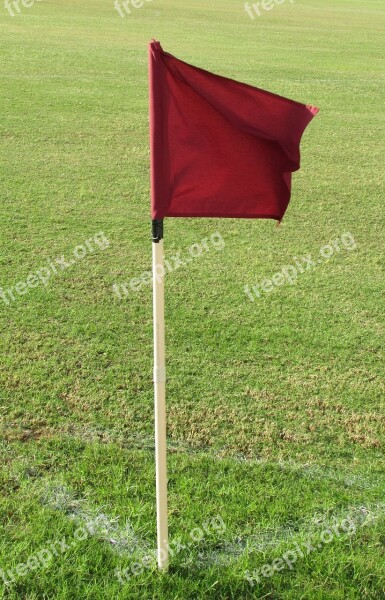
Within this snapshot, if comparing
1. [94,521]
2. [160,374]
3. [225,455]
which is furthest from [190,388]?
[160,374]

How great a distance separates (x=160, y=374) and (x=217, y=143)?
2.99 feet

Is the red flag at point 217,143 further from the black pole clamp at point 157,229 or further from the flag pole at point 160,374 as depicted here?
the flag pole at point 160,374

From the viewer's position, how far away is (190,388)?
4.57 metres

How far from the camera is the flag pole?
2756 mm

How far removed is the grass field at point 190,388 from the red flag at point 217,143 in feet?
5.02

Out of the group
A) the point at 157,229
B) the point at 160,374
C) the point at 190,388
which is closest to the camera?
the point at 157,229

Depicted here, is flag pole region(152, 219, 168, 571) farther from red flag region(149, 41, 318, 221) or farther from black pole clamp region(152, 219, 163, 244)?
red flag region(149, 41, 318, 221)

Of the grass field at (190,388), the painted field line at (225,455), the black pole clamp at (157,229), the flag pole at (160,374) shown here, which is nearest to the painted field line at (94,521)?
the grass field at (190,388)

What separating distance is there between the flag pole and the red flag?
0.45 feet

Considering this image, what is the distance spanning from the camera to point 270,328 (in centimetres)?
533

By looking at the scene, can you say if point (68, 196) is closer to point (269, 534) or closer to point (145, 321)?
point (145, 321)

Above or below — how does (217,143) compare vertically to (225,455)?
above

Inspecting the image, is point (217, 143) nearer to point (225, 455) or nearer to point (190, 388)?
point (225, 455)

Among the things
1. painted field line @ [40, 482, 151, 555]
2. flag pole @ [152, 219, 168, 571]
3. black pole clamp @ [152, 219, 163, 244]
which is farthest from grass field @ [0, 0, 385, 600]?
black pole clamp @ [152, 219, 163, 244]
